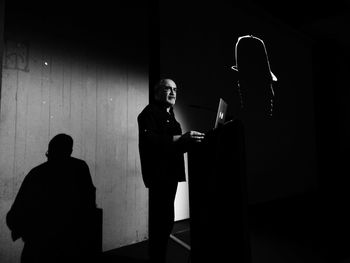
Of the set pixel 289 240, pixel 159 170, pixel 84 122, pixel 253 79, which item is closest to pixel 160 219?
pixel 159 170

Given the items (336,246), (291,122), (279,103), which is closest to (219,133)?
(336,246)

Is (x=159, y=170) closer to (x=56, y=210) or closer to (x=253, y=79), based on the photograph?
(x=56, y=210)

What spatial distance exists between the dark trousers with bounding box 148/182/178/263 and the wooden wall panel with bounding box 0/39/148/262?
0.68m

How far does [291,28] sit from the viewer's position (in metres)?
5.58

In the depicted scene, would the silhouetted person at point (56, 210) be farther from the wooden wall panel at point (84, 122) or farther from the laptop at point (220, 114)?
the laptop at point (220, 114)

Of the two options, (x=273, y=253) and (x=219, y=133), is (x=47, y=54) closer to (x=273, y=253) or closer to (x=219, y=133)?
(x=219, y=133)

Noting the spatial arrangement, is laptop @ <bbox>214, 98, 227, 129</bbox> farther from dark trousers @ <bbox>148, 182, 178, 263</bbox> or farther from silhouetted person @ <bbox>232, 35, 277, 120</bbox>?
silhouetted person @ <bbox>232, 35, 277, 120</bbox>

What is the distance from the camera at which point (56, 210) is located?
209 centimetres

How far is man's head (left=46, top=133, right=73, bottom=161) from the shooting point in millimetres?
2109

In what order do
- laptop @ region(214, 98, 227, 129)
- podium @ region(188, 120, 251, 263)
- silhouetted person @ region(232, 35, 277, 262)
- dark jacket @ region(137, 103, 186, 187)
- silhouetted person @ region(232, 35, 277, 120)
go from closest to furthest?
podium @ region(188, 120, 251, 263) → laptop @ region(214, 98, 227, 129) → dark jacket @ region(137, 103, 186, 187) → silhouetted person @ region(232, 35, 277, 262) → silhouetted person @ region(232, 35, 277, 120)

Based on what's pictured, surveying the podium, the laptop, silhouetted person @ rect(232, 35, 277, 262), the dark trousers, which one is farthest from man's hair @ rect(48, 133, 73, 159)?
silhouetted person @ rect(232, 35, 277, 262)

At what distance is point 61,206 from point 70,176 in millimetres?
232

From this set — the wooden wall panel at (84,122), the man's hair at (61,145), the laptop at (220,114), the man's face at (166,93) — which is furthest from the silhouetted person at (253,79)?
the laptop at (220,114)

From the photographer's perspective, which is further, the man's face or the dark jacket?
the man's face
